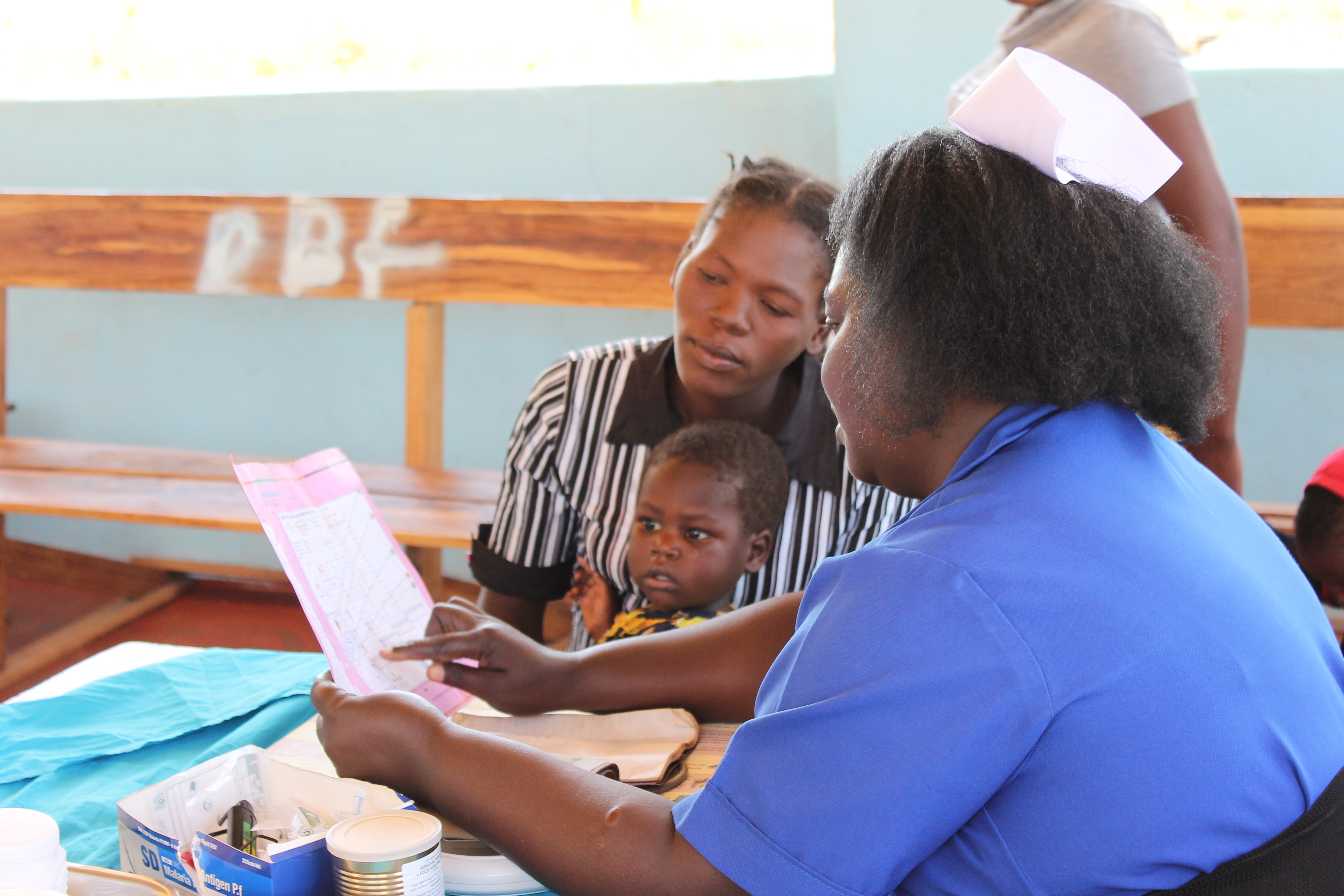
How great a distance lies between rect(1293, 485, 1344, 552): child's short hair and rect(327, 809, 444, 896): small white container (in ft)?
7.25

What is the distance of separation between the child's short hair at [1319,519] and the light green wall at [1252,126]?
3.38ft

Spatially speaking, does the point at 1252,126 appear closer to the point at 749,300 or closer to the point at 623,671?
the point at 749,300

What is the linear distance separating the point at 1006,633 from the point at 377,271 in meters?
2.91

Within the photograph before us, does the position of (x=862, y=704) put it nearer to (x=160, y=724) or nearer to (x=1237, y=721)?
(x=1237, y=721)

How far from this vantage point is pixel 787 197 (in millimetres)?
1819

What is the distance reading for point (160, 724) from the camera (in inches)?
54.8

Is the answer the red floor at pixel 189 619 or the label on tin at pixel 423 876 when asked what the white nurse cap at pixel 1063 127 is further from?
the red floor at pixel 189 619

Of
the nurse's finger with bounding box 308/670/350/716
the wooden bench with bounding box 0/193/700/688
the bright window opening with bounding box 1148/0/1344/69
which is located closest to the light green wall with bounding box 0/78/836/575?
the wooden bench with bounding box 0/193/700/688

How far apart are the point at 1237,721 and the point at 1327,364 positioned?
9.95ft

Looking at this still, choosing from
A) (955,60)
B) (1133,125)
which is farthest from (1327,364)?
(1133,125)

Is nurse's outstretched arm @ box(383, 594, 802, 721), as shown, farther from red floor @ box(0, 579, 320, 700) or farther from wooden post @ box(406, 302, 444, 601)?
red floor @ box(0, 579, 320, 700)

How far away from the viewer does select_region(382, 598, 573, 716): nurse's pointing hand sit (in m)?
1.36

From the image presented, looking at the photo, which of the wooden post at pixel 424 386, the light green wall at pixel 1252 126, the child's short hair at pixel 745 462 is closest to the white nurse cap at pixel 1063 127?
the child's short hair at pixel 745 462

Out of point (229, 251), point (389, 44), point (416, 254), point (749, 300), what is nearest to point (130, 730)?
point (749, 300)
